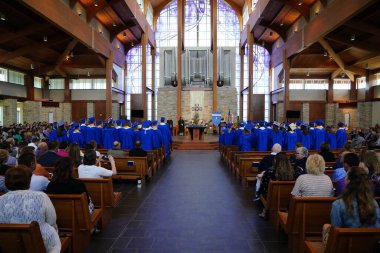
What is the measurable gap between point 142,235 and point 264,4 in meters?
15.2

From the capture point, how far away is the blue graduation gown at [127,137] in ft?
37.3

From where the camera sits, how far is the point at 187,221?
4977mm

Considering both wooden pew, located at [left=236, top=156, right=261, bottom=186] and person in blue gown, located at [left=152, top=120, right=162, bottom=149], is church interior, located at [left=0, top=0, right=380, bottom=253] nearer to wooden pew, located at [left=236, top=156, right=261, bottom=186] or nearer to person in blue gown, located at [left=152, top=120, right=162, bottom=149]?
wooden pew, located at [left=236, top=156, right=261, bottom=186]

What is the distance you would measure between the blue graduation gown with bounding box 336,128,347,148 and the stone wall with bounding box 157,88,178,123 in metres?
15.0

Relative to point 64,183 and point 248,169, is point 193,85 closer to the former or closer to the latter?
point 248,169

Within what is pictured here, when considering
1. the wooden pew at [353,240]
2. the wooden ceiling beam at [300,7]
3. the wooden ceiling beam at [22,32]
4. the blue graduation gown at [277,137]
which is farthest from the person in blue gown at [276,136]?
the wooden ceiling beam at [22,32]

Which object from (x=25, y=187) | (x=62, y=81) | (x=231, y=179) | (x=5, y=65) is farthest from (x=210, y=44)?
(x=25, y=187)

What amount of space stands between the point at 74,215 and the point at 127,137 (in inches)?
304

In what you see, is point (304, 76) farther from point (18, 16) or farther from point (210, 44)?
point (18, 16)

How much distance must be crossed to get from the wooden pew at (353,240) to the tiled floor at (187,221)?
152cm

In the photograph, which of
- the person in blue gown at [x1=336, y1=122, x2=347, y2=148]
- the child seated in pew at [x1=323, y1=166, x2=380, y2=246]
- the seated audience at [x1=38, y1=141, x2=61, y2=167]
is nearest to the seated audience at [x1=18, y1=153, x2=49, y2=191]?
the seated audience at [x1=38, y1=141, x2=61, y2=167]

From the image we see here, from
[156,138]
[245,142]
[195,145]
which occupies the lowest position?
[195,145]

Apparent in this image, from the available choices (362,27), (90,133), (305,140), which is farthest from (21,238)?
(362,27)

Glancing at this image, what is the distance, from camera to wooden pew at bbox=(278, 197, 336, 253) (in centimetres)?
365
